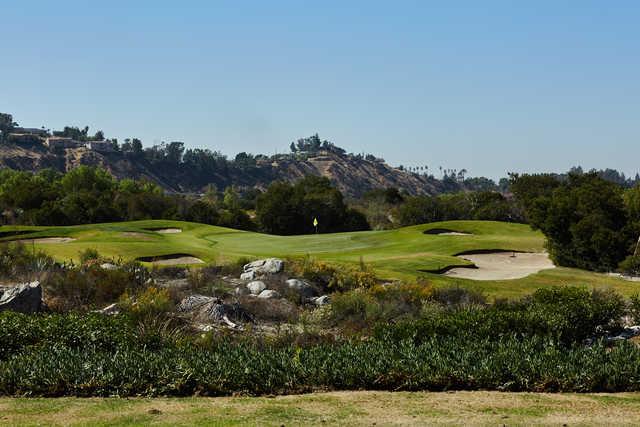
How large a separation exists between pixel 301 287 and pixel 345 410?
12.3 m

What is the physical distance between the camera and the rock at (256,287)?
20.9 meters

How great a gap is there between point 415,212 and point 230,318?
60925 millimetres

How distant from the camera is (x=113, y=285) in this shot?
19250 mm

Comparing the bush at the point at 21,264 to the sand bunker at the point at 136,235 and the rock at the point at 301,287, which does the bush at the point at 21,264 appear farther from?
the sand bunker at the point at 136,235

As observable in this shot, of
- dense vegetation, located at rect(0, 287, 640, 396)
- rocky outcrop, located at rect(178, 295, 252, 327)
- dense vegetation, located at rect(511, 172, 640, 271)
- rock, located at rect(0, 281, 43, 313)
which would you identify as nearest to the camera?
dense vegetation, located at rect(0, 287, 640, 396)

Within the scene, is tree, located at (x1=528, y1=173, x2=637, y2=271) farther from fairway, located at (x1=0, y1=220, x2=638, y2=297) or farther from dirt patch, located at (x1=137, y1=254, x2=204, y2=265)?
dirt patch, located at (x1=137, y1=254, x2=204, y2=265)

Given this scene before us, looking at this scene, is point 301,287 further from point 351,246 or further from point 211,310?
point 351,246

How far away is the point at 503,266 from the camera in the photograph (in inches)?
1369

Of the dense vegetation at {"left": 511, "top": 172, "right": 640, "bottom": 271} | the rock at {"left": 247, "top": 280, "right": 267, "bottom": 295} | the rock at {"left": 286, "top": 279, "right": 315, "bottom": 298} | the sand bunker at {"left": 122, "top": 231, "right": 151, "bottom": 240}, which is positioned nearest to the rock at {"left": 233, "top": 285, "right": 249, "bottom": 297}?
the rock at {"left": 247, "top": 280, "right": 267, "bottom": 295}

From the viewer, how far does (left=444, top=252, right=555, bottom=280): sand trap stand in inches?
1208

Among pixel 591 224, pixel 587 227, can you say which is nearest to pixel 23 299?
pixel 587 227

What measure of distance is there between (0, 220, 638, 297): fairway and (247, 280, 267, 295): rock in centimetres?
587

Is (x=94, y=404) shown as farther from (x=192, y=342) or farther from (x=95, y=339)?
(x=192, y=342)

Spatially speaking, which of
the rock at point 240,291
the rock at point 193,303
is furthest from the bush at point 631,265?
the rock at point 193,303
